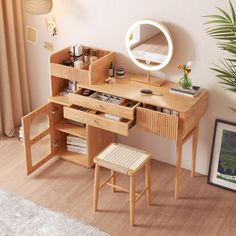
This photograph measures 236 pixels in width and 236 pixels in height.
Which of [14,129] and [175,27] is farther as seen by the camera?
[14,129]

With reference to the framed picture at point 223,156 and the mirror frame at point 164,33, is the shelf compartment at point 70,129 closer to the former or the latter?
the mirror frame at point 164,33

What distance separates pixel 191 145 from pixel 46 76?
1.46 metres

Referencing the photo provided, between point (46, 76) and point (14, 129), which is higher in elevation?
point (46, 76)

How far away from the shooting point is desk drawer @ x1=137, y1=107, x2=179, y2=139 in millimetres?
3101

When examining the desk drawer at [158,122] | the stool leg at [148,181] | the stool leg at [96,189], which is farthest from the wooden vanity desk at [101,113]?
the stool leg at [96,189]

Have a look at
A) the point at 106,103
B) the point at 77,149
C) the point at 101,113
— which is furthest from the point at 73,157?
the point at 106,103

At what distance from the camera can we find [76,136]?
12.6 feet

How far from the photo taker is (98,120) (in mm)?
3277

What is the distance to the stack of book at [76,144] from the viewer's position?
3824 mm

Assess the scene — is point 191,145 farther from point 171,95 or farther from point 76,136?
point 76,136

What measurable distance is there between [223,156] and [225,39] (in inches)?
37.5

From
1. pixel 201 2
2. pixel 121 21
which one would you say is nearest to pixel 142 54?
pixel 121 21

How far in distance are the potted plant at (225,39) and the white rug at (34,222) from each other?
1.31 meters

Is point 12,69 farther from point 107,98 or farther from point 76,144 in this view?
point 107,98
